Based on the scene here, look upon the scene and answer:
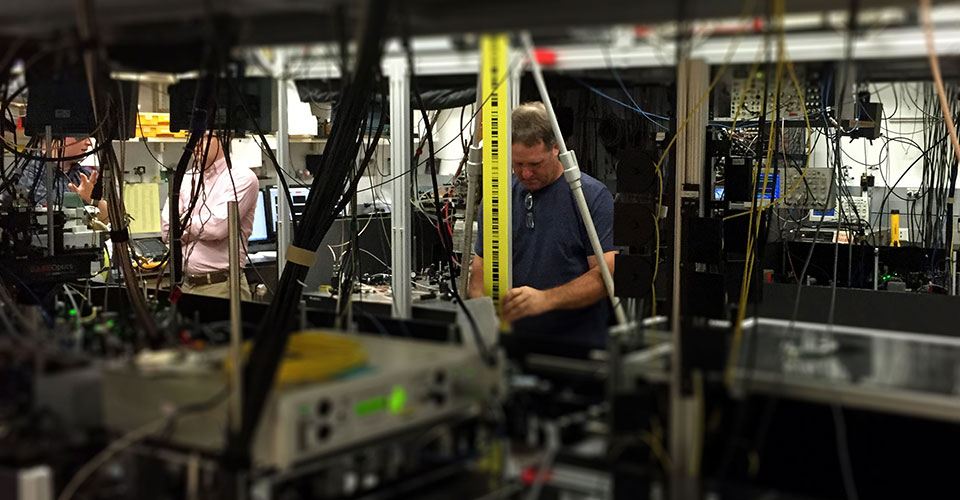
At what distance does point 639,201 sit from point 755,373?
4.80 ft

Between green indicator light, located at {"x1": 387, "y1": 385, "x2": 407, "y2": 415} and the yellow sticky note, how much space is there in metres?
4.09

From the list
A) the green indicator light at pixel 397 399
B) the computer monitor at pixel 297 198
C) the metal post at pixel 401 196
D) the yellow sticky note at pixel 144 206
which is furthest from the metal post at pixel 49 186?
the green indicator light at pixel 397 399

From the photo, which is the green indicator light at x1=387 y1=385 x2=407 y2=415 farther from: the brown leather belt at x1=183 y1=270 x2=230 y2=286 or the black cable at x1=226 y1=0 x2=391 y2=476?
the brown leather belt at x1=183 y1=270 x2=230 y2=286

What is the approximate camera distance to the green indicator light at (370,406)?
1.37 m

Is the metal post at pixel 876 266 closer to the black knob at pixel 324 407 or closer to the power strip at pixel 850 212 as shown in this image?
the power strip at pixel 850 212

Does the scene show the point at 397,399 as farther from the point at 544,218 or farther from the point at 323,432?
the point at 544,218

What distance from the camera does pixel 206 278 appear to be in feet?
12.3

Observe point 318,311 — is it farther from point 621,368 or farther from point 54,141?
point 54,141

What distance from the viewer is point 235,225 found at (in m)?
1.77

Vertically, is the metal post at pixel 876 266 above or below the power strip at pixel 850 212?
below

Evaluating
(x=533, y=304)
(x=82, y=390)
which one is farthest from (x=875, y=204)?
(x=82, y=390)

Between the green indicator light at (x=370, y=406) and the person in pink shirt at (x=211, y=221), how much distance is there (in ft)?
6.47

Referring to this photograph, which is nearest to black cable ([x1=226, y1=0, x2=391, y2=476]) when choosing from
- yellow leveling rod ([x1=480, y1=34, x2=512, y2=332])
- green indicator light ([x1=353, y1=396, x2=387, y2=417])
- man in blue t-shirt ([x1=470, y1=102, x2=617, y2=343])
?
green indicator light ([x1=353, y1=396, x2=387, y2=417])

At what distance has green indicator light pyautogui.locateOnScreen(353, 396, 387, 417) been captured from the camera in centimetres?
137
